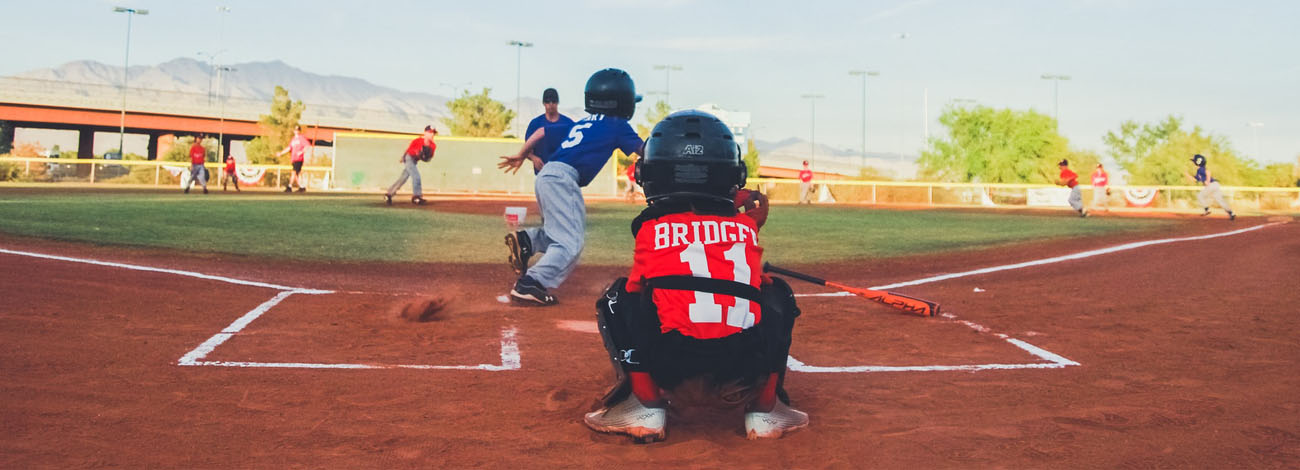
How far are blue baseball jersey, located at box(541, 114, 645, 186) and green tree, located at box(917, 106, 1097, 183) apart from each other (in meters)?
78.7

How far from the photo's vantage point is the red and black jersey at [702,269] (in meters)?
3.61

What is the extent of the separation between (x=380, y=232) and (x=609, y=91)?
920cm

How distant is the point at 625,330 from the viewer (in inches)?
152

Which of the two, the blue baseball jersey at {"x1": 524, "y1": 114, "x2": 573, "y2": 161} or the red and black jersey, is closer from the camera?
the red and black jersey

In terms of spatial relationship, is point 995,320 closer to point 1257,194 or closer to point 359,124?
point 1257,194

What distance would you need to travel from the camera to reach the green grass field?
12.2 meters

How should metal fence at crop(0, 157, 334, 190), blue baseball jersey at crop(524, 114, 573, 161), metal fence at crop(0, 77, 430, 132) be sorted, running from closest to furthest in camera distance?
blue baseball jersey at crop(524, 114, 573, 161), metal fence at crop(0, 157, 334, 190), metal fence at crop(0, 77, 430, 132)

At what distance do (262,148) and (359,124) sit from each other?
13745 millimetres

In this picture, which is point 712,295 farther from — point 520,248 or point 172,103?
point 172,103

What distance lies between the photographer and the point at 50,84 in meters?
66.6

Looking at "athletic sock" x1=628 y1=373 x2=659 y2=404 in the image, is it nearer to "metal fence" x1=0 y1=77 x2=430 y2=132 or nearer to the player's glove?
the player's glove

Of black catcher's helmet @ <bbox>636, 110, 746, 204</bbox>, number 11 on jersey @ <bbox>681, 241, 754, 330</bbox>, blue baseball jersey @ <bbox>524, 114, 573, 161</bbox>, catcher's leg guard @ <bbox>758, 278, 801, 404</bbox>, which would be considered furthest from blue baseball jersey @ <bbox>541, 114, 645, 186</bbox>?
number 11 on jersey @ <bbox>681, 241, 754, 330</bbox>

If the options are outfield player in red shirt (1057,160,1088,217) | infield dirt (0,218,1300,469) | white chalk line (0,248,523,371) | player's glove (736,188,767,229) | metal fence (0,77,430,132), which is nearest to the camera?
infield dirt (0,218,1300,469)

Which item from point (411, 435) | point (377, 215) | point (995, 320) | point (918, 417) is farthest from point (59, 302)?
point (377, 215)
